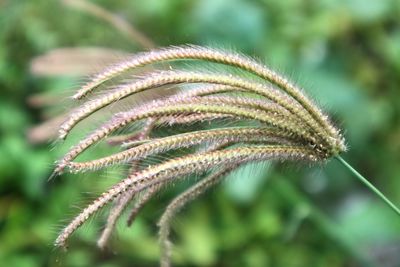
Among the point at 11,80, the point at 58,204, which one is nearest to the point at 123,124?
the point at 58,204

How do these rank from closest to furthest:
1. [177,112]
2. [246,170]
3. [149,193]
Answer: [177,112], [149,193], [246,170]

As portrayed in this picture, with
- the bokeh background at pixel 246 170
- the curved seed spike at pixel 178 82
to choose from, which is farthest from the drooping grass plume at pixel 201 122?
the bokeh background at pixel 246 170

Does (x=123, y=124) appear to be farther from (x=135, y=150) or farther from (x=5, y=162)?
(x=5, y=162)

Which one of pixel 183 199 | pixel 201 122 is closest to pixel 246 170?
pixel 183 199

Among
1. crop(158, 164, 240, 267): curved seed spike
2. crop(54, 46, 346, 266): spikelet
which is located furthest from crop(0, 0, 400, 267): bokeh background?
crop(54, 46, 346, 266): spikelet

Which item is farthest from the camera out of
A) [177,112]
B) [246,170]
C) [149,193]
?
[246,170]

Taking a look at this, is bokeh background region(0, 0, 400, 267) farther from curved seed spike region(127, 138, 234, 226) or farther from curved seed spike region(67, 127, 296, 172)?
curved seed spike region(67, 127, 296, 172)

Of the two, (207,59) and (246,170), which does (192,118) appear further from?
(246,170)
